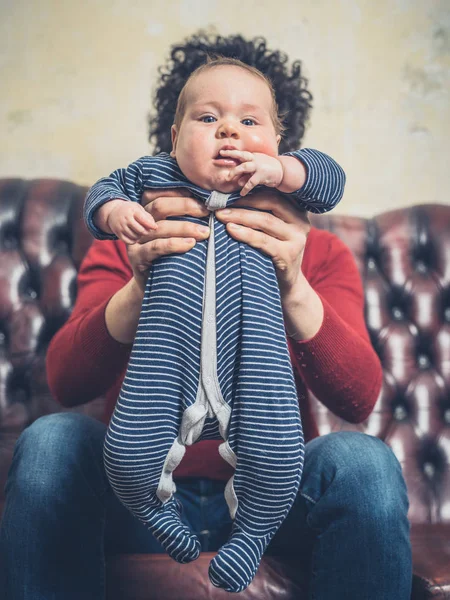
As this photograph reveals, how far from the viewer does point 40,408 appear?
4.68ft

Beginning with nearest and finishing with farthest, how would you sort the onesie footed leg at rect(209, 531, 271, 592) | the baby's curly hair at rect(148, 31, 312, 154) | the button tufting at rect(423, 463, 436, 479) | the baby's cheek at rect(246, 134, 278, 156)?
the onesie footed leg at rect(209, 531, 271, 592) → the baby's cheek at rect(246, 134, 278, 156) → the baby's curly hair at rect(148, 31, 312, 154) → the button tufting at rect(423, 463, 436, 479)

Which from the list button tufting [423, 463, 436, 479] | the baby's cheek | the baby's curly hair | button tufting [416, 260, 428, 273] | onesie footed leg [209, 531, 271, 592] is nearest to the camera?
onesie footed leg [209, 531, 271, 592]

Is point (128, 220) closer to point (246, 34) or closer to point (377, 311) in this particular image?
point (377, 311)

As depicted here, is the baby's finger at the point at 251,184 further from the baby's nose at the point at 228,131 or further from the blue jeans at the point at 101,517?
the blue jeans at the point at 101,517

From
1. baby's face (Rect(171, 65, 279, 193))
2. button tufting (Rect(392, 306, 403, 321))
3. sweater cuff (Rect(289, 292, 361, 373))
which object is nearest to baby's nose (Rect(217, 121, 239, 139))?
baby's face (Rect(171, 65, 279, 193))

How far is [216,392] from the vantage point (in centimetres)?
75

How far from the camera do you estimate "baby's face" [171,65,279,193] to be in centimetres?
78

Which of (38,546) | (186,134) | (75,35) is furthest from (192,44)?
(38,546)

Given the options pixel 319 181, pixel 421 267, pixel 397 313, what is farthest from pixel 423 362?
pixel 319 181

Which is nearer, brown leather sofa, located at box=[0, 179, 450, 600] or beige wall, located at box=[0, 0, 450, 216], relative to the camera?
brown leather sofa, located at box=[0, 179, 450, 600]

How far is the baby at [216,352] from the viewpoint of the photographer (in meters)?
0.71

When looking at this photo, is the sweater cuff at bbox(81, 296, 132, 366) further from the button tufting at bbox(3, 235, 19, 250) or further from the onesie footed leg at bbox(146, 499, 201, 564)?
the button tufting at bbox(3, 235, 19, 250)

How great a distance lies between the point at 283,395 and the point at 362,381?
0.96ft

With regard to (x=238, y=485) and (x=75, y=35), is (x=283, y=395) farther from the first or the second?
(x=75, y=35)
